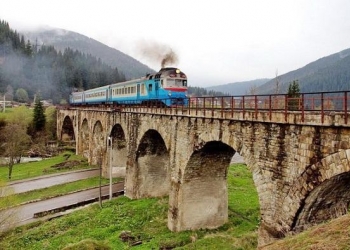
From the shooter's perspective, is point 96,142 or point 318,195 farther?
point 96,142

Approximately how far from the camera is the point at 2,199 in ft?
85.8

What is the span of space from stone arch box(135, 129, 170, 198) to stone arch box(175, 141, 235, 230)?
7.87 metres

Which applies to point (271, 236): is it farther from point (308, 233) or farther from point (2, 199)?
point (2, 199)

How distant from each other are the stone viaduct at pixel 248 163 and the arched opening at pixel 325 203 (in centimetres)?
3

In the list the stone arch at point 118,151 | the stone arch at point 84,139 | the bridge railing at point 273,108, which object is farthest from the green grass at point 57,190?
the bridge railing at point 273,108

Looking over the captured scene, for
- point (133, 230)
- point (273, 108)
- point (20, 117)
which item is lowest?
point (133, 230)

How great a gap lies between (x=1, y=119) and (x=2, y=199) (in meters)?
42.2

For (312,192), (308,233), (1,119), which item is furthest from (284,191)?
(1,119)

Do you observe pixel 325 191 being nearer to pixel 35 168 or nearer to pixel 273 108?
pixel 273 108

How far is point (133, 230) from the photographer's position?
2220 cm

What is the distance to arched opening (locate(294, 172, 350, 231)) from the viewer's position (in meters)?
11.5

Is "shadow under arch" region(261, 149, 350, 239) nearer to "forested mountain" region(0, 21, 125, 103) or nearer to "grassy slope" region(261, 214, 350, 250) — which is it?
"grassy slope" region(261, 214, 350, 250)

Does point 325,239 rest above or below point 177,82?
below

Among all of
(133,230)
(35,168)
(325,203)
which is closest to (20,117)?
(35,168)
